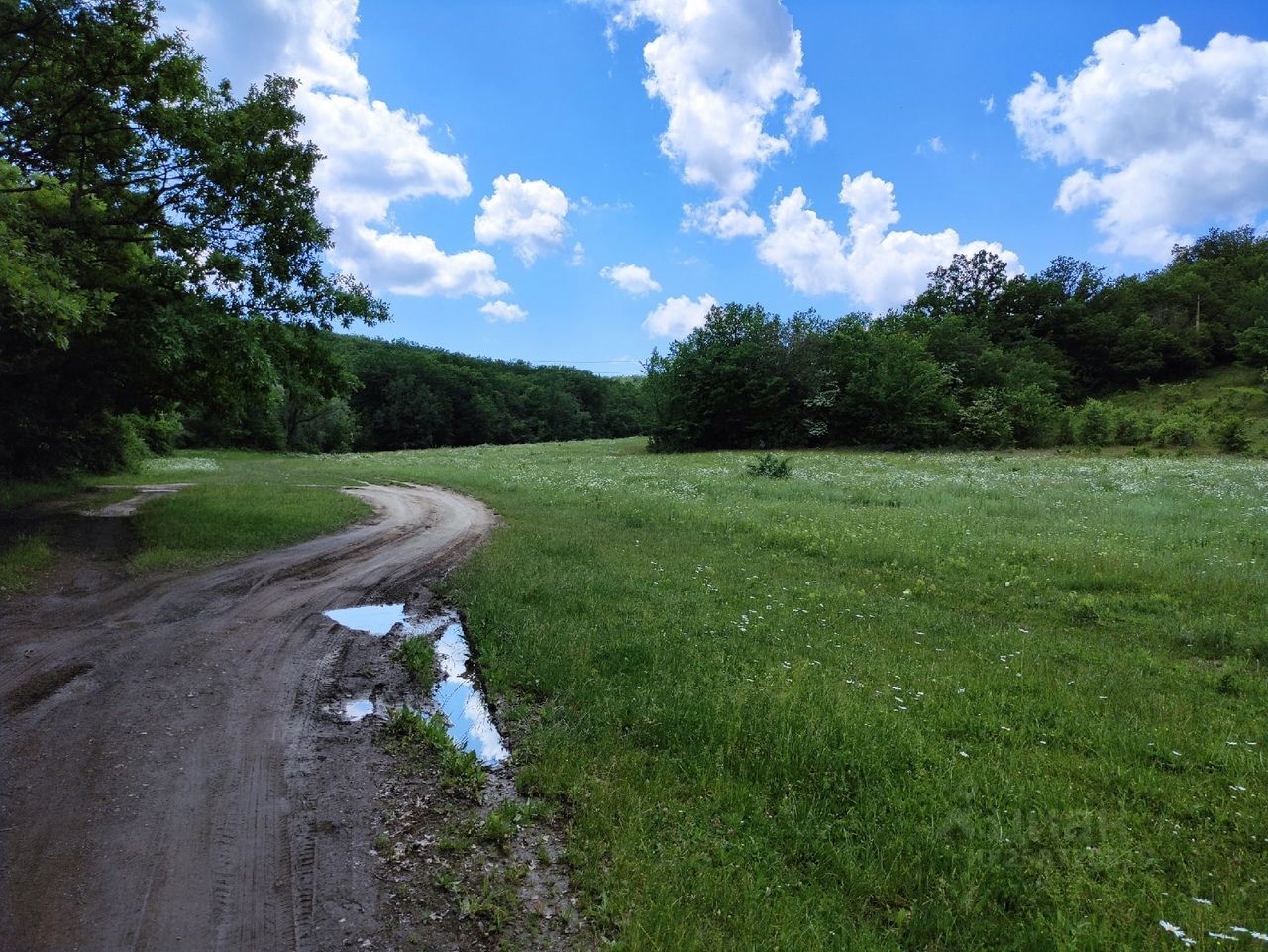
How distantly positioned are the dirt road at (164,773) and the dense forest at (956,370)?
49.7 metres

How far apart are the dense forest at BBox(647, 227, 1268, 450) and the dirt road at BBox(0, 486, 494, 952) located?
49.7 m

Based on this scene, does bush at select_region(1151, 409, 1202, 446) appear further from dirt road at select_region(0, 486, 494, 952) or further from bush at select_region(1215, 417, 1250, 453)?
dirt road at select_region(0, 486, 494, 952)

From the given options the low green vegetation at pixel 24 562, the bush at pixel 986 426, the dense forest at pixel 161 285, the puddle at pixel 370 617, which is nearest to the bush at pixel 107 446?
the dense forest at pixel 161 285

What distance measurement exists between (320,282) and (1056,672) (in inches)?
673

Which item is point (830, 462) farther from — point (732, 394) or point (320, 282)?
point (320, 282)

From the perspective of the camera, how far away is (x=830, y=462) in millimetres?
37219

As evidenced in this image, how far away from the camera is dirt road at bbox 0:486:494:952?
354 centimetres

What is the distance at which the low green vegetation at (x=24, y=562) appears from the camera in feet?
31.8

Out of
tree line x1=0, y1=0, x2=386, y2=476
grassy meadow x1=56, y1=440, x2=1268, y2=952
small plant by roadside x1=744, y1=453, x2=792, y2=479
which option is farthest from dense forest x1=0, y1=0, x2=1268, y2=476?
small plant by roadside x1=744, y1=453, x2=792, y2=479

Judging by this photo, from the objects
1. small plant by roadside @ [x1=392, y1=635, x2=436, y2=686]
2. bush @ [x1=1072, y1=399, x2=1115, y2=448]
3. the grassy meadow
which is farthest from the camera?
bush @ [x1=1072, y1=399, x2=1115, y2=448]

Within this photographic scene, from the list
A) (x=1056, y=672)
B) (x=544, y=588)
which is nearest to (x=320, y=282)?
(x=544, y=588)

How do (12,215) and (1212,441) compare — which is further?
(1212,441)

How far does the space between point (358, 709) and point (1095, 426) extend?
52852mm

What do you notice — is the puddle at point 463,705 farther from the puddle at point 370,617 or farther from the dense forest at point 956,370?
the dense forest at point 956,370
